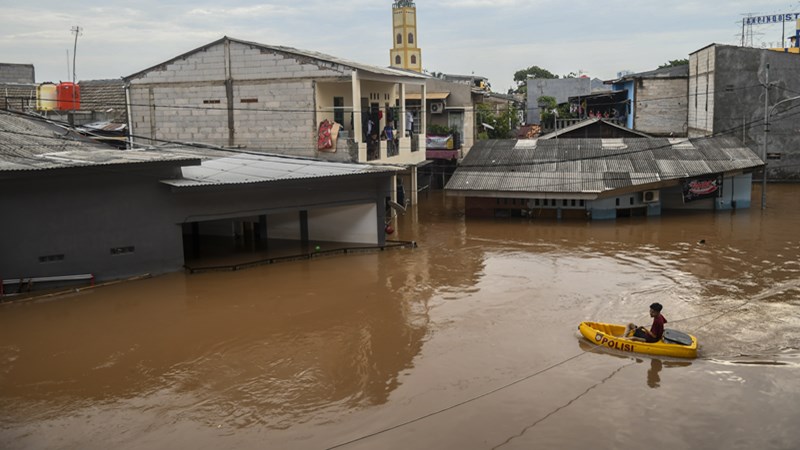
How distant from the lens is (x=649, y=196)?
28625 mm

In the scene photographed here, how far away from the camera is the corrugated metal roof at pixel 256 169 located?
770 inches

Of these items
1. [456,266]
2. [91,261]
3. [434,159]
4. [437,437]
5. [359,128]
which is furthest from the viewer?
[434,159]

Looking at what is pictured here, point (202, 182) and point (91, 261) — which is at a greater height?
point (202, 182)

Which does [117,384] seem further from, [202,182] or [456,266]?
[456,266]

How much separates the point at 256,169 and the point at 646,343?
511 inches

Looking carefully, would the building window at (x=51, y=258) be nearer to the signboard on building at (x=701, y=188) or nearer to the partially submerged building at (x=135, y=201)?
the partially submerged building at (x=135, y=201)

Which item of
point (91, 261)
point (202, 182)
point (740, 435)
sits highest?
point (202, 182)

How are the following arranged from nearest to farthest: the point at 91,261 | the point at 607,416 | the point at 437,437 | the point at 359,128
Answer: the point at 437,437 < the point at 607,416 < the point at 91,261 < the point at 359,128

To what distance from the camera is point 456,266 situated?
21078mm

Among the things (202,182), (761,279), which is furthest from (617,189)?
(202,182)

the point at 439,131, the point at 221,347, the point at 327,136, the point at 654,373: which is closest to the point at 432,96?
the point at 439,131

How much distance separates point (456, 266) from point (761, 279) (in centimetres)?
826

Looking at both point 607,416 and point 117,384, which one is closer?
point 607,416

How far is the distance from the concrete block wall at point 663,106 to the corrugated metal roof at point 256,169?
83.2 feet
